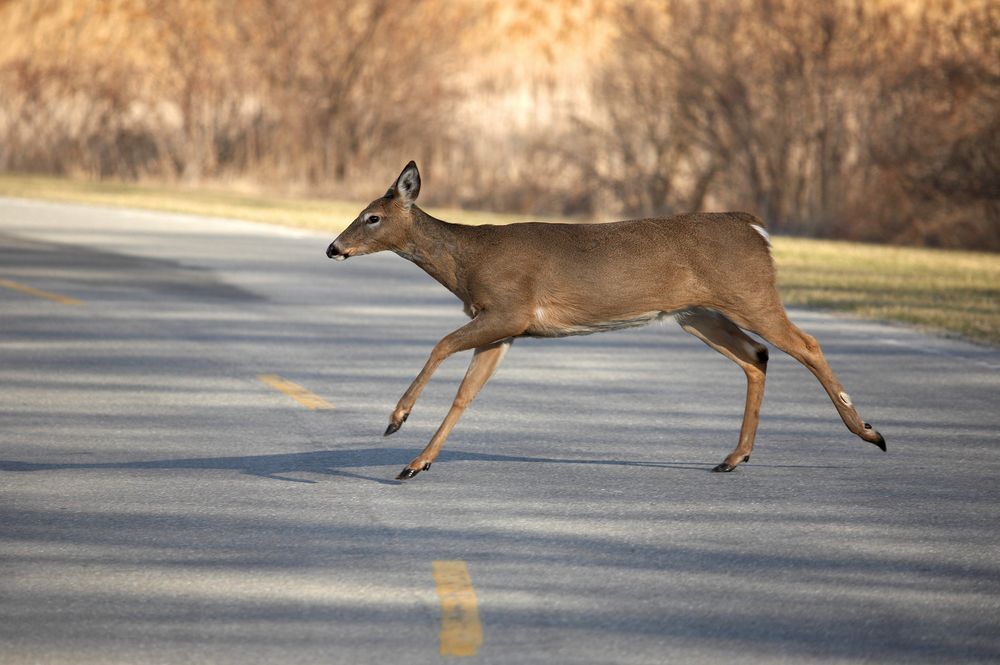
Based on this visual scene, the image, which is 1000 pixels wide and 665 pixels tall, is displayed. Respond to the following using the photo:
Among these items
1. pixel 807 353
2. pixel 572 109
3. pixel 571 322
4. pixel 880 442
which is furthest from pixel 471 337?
pixel 572 109

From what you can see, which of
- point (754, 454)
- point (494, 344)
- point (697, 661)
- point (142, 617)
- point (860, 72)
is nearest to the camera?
point (697, 661)

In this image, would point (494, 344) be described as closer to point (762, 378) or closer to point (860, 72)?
point (762, 378)

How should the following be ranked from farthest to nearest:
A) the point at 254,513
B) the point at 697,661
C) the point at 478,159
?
the point at 478,159
the point at 254,513
the point at 697,661

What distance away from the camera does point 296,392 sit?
11266 mm

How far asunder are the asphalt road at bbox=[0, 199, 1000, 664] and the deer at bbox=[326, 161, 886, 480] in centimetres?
64

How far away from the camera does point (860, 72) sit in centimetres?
2802

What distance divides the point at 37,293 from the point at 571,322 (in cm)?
930

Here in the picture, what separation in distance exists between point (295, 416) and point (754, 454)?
287 centimetres

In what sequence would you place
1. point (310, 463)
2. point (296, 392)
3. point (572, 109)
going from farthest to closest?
1. point (572, 109)
2. point (296, 392)
3. point (310, 463)

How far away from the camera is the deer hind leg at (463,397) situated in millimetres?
8547

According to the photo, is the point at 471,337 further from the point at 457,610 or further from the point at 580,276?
the point at 457,610

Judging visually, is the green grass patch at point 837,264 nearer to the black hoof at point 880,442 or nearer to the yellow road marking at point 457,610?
the black hoof at point 880,442

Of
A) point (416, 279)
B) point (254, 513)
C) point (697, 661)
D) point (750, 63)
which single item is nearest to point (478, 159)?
point (750, 63)

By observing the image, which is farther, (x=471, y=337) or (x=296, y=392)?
(x=296, y=392)
